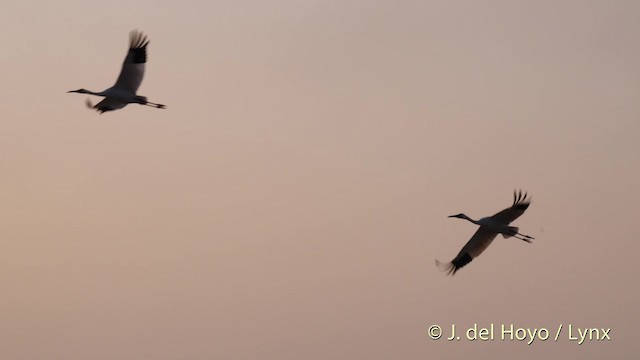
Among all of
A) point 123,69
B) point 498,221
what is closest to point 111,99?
point 123,69

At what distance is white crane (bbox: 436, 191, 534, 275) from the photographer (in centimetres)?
4619

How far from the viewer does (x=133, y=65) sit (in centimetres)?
4384

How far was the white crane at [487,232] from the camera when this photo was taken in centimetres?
4619

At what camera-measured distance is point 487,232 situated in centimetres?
4788

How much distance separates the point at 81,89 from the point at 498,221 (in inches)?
514

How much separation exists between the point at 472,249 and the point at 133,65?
1234cm

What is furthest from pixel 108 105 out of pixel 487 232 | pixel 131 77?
pixel 487 232

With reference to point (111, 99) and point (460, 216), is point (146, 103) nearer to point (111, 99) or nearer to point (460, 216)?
point (111, 99)

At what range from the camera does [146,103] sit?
44000mm

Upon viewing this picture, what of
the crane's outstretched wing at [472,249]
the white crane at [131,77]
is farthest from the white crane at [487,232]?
the white crane at [131,77]

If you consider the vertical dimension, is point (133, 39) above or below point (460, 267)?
above

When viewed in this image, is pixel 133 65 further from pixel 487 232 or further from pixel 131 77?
pixel 487 232

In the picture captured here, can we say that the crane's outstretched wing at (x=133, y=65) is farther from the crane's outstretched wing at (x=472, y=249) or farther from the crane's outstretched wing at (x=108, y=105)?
the crane's outstretched wing at (x=472, y=249)

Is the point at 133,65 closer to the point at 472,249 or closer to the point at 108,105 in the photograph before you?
the point at 108,105
